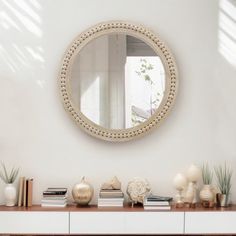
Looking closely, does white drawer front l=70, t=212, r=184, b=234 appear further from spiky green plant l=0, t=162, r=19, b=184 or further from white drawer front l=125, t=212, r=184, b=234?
spiky green plant l=0, t=162, r=19, b=184

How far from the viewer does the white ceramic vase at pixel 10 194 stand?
11.9ft

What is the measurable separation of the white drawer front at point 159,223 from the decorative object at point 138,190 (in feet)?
0.56

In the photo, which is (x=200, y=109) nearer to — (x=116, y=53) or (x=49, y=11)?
(x=116, y=53)

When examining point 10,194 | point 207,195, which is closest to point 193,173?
point 207,195

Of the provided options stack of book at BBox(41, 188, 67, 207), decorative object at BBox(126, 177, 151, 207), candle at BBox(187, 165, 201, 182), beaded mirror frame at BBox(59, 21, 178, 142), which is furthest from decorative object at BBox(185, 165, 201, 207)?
stack of book at BBox(41, 188, 67, 207)

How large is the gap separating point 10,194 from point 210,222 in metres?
1.43

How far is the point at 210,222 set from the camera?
3471 mm

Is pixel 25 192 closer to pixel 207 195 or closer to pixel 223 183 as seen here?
pixel 207 195

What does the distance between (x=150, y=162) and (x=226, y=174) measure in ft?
1.90

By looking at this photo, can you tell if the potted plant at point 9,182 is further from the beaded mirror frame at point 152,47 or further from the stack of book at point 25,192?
the beaded mirror frame at point 152,47

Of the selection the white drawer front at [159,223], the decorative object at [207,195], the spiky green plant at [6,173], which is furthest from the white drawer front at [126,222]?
the spiky green plant at [6,173]

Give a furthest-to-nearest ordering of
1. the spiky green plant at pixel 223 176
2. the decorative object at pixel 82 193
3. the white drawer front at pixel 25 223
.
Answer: the spiky green plant at pixel 223 176
the decorative object at pixel 82 193
the white drawer front at pixel 25 223

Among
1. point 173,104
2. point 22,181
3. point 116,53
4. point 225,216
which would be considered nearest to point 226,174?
point 225,216

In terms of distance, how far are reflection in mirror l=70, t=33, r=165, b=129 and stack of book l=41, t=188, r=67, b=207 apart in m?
0.59
